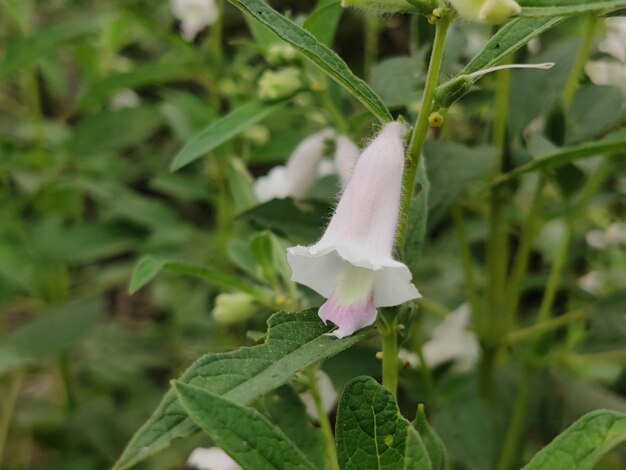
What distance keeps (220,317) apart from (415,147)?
15.0 inches

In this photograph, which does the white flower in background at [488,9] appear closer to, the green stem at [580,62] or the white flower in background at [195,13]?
the green stem at [580,62]

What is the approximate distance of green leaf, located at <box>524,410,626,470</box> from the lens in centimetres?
55

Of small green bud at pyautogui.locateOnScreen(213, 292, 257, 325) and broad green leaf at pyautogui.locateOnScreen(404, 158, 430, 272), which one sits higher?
broad green leaf at pyautogui.locateOnScreen(404, 158, 430, 272)

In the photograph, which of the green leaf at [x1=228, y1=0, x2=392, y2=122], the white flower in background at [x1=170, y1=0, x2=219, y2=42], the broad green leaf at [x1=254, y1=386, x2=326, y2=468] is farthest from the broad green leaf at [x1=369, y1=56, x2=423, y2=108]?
the white flower in background at [x1=170, y1=0, x2=219, y2=42]

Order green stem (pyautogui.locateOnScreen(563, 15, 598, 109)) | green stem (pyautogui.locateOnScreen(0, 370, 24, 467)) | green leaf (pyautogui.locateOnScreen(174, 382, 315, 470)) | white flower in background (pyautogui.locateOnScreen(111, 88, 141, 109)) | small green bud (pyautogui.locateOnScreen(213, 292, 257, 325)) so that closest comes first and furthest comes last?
→ green leaf (pyautogui.locateOnScreen(174, 382, 315, 470)) < small green bud (pyautogui.locateOnScreen(213, 292, 257, 325)) < green stem (pyautogui.locateOnScreen(563, 15, 598, 109)) < green stem (pyautogui.locateOnScreen(0, 370, 24, 467)) < white flower in background (pyautogui.locateOnScreen(111, 88, 141, 109))

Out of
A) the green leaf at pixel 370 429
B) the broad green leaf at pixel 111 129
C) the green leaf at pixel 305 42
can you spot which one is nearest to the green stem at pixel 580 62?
the green leaf at pixel 305 42

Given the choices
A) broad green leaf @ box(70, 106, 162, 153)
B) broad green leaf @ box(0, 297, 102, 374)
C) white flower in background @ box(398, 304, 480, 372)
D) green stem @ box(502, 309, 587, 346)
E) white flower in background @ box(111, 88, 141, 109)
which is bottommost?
broad green leaf @ box(0, 297, 102, 374)

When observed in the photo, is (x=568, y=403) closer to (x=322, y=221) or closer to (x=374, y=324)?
(x=322, y=221)

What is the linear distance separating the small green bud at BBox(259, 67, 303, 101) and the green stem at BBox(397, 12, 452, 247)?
0.30m

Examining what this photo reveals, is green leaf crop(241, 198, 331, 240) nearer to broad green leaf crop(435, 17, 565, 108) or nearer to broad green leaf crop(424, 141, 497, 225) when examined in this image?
broad green leaf crop(424, 141, 497, 225)

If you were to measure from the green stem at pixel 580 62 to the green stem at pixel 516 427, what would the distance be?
1.42 ft

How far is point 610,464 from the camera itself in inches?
54.6

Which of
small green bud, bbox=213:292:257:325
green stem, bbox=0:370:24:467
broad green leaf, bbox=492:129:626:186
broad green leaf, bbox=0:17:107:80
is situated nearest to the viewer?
broad green leaf, bbox=492:129:626:186

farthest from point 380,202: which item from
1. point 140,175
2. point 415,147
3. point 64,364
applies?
point 140,175
